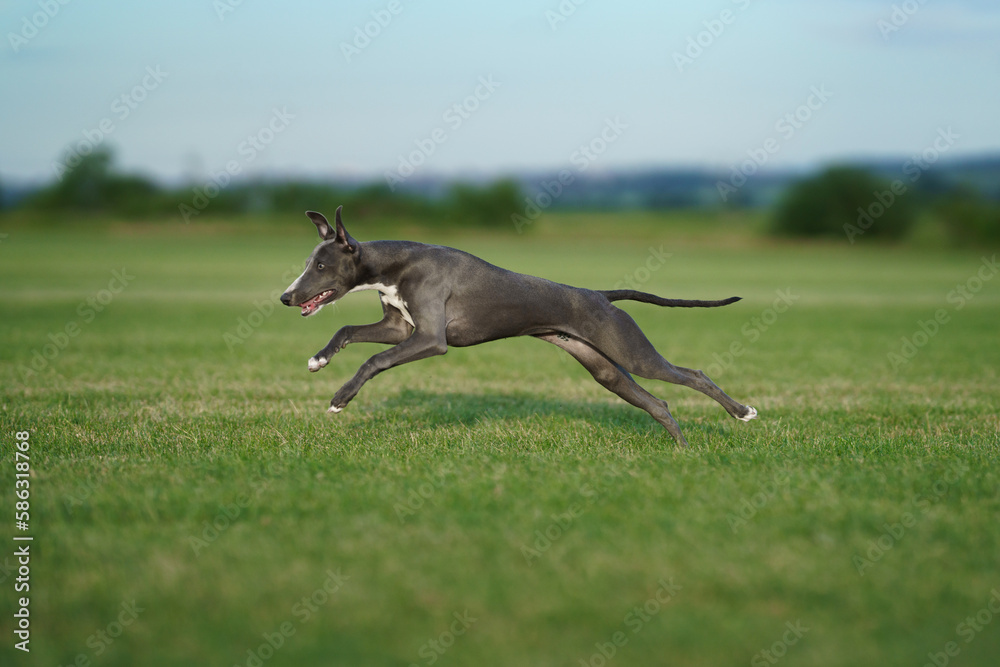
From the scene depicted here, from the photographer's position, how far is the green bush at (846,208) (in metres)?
100

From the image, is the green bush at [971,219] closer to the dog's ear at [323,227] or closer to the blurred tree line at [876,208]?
the blurred tree line at [876,208]

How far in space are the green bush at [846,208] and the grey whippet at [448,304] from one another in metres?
98.4

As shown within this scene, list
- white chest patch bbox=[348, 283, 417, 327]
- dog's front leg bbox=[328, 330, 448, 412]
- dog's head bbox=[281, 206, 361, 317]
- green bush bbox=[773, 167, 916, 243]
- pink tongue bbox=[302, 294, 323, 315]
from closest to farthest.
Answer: dog's front leg bbox=[328, 330, 448, 412]
dog's head bbox=[281, 206, 361, 317]
pink tongue bbox=[302, 294, 323, 315]
white chest patch bbox=[348, 283, 417, 327]
green bush bbox=[773, 167, 916, 243]

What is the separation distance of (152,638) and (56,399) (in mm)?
8134

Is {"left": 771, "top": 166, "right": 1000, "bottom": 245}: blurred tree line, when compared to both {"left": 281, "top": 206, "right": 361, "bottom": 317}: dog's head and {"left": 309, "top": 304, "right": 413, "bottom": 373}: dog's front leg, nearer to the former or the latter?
{"left": 309, "top": 304, "right": 413, "bottom": 373}: dog's front leg

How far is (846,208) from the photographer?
350 feet

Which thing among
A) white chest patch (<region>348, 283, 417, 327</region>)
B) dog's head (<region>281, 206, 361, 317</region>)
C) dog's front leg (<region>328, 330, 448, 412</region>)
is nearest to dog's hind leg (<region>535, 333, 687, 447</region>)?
dog's front leg (<region>328, 330, 448, 412</region>)

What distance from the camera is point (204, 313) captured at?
87.2ft

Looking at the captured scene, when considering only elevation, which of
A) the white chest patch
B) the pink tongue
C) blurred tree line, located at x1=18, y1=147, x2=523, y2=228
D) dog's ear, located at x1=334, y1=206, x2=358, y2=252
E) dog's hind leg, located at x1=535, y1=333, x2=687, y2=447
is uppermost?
dog's ear, located at x1=334, y1=206, x2=358, y2=252

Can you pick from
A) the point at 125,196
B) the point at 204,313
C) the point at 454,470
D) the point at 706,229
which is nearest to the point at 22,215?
the point at 125,196

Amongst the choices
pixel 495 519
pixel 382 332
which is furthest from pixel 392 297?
pixel 495 519

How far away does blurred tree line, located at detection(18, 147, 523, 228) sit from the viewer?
96438mm

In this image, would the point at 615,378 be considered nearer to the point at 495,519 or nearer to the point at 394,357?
the point at 394,357

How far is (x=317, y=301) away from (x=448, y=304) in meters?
1.22
